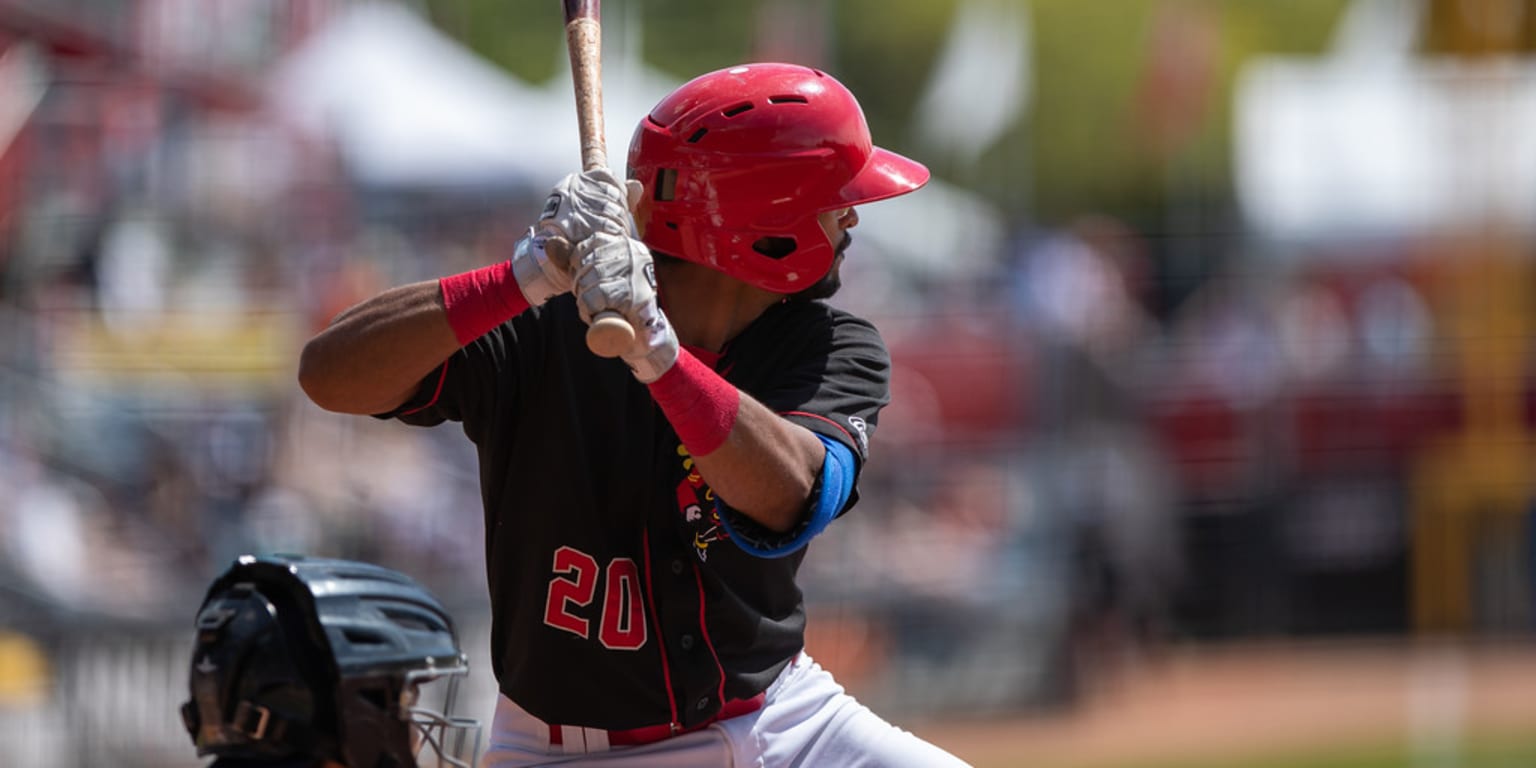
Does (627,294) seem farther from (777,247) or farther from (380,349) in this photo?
(777,247)

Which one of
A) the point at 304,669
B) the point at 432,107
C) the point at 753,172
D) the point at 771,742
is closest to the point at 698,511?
the point at 771,742

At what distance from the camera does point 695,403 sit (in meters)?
2.34

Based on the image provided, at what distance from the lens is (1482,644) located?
13047 mm

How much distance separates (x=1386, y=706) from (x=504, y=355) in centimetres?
997

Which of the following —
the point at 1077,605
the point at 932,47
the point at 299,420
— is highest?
the point at 932,47

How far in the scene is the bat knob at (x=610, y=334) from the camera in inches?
88.6

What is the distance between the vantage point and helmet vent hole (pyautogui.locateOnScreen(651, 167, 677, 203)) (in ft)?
8.97

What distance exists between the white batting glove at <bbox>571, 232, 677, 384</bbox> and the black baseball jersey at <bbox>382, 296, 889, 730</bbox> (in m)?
0.36

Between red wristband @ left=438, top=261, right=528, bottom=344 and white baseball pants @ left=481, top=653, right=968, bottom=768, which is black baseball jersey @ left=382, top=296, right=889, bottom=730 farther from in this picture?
red wristband @ left=438, top=261, right=528, bottom=344

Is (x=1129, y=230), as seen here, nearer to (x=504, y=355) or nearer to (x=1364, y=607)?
(x=1364, y=607)

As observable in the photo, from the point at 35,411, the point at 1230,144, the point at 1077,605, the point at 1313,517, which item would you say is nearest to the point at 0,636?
the point at 35,411

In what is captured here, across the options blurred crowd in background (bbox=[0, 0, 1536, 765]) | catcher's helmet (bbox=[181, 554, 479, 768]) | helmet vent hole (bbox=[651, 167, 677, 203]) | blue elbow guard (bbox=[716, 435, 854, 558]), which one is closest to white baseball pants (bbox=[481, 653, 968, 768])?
catcher's helmet (bbox=[181, 554, 479, 768])

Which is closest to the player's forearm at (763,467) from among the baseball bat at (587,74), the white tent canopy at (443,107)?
the baseball bat at (587,74)

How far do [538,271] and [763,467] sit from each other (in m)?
0.40
